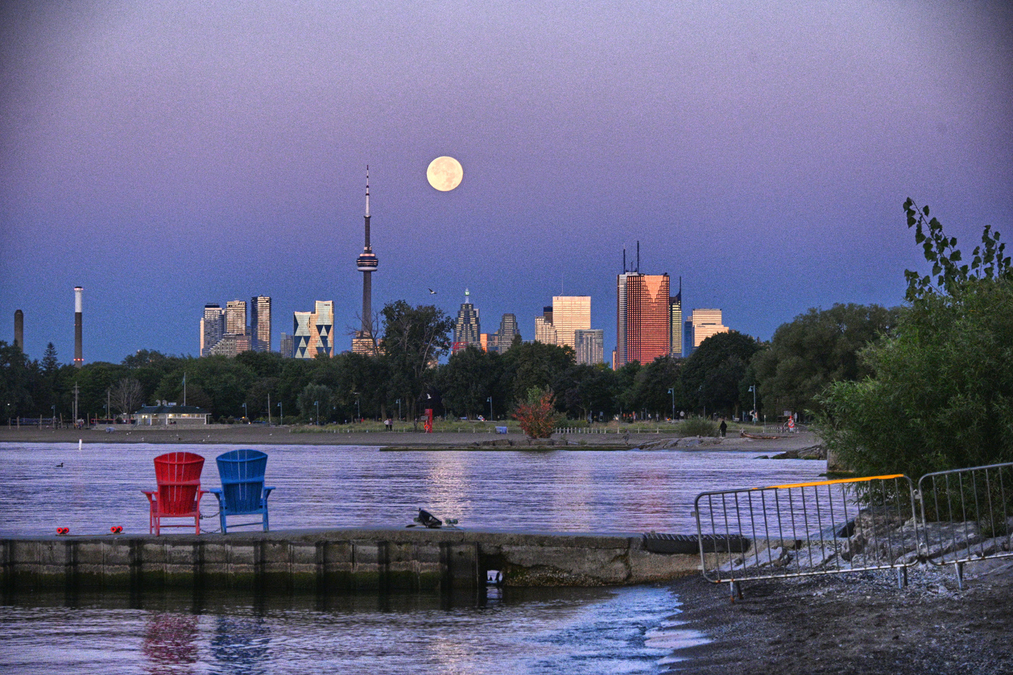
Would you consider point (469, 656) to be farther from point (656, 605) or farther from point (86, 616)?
point (86, 616)

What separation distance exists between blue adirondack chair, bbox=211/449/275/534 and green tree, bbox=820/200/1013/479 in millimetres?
7565

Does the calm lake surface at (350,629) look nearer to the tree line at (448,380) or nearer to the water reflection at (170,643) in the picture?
the water reflection at (170,643)

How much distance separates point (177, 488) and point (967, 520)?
31.9 feet

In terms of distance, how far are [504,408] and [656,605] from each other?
130m

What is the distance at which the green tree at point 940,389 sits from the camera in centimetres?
1277

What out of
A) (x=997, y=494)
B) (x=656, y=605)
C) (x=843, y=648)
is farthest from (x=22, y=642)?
(x=997, y=494)

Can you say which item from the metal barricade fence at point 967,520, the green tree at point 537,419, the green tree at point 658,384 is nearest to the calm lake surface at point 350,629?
the metal barricade fence at point 967,520

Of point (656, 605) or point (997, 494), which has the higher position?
point (997, 494)

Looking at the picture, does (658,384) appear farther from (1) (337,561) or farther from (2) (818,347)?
(1) (337,561)

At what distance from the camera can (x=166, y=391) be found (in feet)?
570

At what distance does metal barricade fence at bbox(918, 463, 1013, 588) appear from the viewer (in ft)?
32.2

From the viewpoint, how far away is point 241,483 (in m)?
14.4

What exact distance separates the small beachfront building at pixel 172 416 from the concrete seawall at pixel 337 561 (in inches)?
5544

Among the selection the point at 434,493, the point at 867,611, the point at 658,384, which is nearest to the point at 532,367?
the point at 658,384
